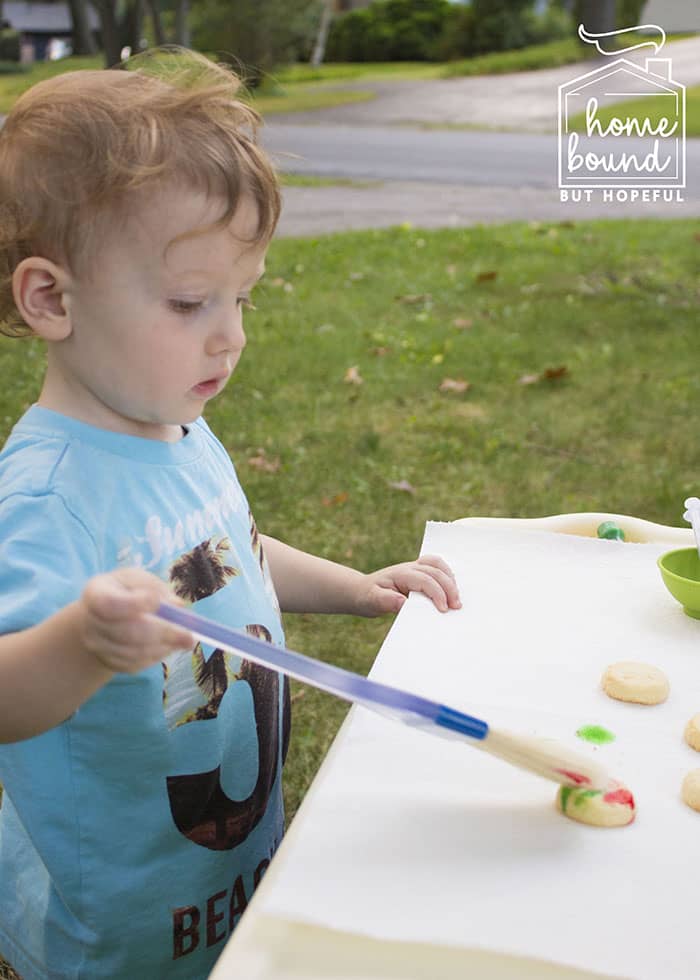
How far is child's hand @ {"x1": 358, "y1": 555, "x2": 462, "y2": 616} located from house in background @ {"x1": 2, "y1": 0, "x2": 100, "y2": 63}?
108ft

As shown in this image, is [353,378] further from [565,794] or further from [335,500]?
[565,794]

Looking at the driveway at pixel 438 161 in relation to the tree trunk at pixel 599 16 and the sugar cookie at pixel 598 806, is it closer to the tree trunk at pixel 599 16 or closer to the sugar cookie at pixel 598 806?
the sugar cookie at pixel 598 806

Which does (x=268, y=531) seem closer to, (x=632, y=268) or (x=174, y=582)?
(x=174, y=582)

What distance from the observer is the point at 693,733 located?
1.09m

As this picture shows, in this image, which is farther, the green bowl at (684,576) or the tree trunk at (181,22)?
the tree trunk at (181,22)

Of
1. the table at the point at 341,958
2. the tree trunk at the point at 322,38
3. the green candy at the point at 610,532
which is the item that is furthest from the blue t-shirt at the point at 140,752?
the tree trunk at the point at 322,38

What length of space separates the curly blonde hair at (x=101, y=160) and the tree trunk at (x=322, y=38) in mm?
24886

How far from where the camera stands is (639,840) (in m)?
0.95

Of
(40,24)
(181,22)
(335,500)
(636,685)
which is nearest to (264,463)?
(335,500)

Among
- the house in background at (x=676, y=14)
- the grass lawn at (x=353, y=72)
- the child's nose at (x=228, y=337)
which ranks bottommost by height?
the grass lawn at (x=353, y=72)

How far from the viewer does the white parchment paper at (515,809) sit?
0.85 m

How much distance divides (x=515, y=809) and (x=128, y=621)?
378mm

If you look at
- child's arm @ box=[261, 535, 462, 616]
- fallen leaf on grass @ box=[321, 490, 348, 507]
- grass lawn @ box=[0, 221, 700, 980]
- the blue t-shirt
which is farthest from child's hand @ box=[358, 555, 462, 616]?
fallen leaf on grass @ box=[321, 490, 348, 507]

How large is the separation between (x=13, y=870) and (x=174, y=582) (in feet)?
1.45
